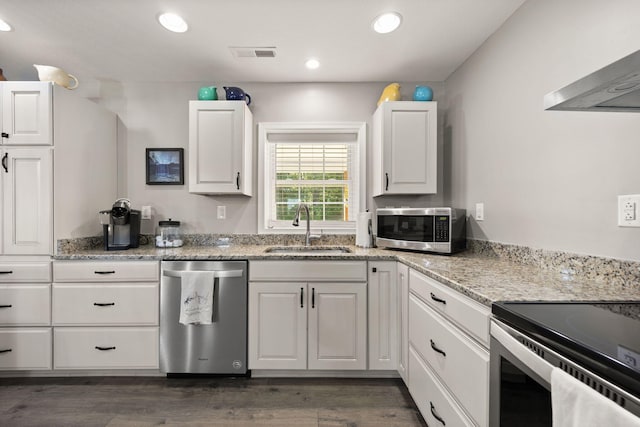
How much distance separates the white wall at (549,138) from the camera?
1144 millimetres

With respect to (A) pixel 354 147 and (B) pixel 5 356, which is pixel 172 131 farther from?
(B) pixel 5 356

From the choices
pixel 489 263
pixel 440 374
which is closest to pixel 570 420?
pixel 440 374

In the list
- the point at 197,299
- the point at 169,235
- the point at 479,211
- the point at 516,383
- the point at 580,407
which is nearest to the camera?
the point at 580,407

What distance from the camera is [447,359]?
1.27 metres

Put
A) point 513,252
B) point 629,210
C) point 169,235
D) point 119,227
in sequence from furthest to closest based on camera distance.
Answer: point 169,235 → point 119,227 → point 513,252 → point 629,210

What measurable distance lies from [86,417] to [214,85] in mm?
2558

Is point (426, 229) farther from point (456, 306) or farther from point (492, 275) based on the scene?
point (456, 306)

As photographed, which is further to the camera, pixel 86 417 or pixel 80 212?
pixel 80 212

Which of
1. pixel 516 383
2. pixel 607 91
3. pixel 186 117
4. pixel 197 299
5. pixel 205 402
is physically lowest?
pixel 205 402

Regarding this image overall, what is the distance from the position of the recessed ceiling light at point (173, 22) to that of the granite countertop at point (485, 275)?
149cm

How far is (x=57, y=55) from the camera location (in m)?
2.22

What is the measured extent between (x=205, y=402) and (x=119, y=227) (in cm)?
144

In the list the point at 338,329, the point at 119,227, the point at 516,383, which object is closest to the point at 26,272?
the point at 119,227

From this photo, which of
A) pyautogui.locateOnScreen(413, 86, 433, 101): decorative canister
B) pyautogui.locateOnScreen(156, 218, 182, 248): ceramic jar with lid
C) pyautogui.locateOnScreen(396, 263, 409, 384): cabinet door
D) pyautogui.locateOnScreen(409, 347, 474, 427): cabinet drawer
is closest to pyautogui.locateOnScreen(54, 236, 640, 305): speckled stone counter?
pyautogui.locateOnScreen(396, 263, 409, 384): cabinet door
